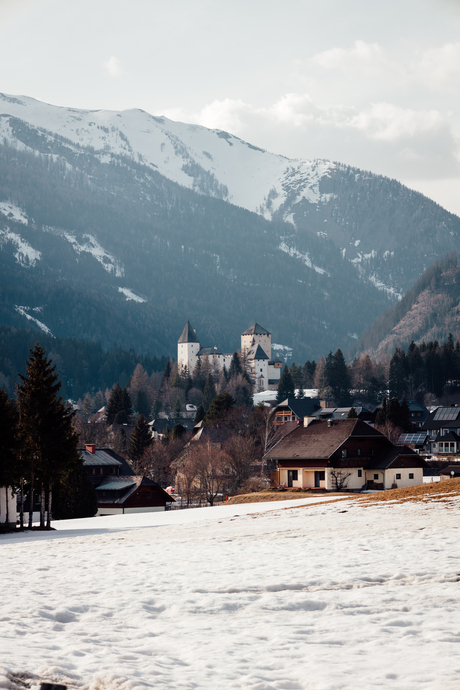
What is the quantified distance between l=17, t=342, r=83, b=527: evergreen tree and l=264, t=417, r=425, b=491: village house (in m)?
26.2

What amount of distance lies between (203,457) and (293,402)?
262 feet

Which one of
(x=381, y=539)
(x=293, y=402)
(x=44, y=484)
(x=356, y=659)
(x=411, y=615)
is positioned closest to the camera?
(x=356, y=659)

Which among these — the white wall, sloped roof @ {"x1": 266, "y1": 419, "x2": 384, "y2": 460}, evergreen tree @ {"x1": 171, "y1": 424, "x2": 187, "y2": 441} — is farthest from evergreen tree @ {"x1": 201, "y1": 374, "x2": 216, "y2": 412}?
the white wall

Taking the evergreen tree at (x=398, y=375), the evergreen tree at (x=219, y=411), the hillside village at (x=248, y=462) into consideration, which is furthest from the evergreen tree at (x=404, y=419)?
the evergreen tree at (x=398, y=375)

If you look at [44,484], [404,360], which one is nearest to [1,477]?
[44,484]

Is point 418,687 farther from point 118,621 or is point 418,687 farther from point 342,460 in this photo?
point 342,460

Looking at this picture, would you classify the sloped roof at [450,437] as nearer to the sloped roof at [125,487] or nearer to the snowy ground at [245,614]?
the sloped roof at [125,487]

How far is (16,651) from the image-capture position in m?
11.0

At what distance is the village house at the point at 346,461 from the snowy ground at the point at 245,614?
41601 mm

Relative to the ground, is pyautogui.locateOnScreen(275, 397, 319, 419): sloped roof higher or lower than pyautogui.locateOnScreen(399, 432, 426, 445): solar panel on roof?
higher

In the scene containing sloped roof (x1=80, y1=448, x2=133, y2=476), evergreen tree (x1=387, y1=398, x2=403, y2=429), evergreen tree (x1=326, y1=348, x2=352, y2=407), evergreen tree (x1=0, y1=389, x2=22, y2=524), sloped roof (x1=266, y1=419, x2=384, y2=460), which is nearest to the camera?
evergreen tree (x1=0, y1=389, x2=22, y2=524)

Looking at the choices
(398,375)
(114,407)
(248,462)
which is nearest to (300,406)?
(398,375)

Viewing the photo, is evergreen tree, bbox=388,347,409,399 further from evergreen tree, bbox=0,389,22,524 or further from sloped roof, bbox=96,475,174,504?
evergreen tree, bbox=0,389,22,524

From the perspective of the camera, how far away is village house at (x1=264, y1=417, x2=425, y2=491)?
210 ft
